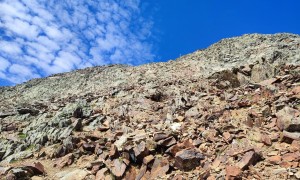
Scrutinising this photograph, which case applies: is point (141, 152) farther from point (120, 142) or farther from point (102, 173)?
point (102, 173)

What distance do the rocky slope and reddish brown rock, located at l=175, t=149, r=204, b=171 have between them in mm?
37

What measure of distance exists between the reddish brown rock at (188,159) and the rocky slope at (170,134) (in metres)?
0.04

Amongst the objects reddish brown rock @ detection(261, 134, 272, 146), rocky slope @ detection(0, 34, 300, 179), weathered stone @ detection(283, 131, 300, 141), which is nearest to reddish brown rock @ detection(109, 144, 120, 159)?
rocky slope @ detection(0, 34, 300, 179)

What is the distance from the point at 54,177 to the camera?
15.2 metres

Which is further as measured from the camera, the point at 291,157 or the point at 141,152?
the point at 141,152

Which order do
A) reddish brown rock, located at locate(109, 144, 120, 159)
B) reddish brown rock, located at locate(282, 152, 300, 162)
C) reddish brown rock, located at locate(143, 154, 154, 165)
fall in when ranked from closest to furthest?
reddish brown rock, located at locate(282, 152, 300, 162), reddish brown rock, located at locate(143, 154, 154, 165), reddish brown rock, located at locate(109, 144, 120, 159)

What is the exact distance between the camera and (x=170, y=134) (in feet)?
47.8

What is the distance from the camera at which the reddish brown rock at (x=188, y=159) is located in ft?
40.5

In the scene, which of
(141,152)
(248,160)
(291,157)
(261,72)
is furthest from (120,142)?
(261,72)

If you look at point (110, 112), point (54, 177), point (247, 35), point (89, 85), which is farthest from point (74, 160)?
point (247, 35)

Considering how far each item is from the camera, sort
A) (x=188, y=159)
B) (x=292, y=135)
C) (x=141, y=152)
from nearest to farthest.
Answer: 1. (x=292, y=135)
2. (x=188, y=159)
3. (x=141, y=152)

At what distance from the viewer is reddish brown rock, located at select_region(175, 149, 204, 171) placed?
486 inches

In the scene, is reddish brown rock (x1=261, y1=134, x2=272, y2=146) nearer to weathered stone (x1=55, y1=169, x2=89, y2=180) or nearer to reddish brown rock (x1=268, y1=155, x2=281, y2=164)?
reddish brown rock (x1=268, y1=155, x2=281, y2=164)

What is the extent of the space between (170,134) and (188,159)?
7.57 feet
